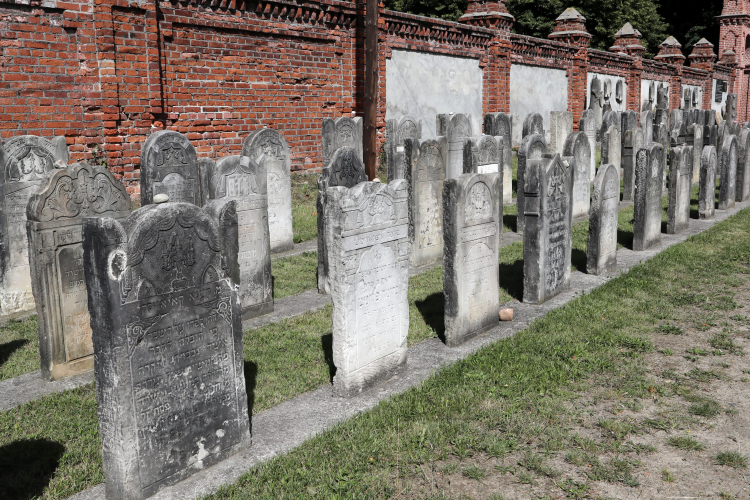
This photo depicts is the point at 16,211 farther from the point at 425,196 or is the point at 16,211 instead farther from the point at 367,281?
the point at 425,196

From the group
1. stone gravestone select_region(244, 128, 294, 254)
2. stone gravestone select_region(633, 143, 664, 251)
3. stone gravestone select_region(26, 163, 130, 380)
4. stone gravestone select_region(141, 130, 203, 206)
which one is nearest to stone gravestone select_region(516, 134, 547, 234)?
stone gravestone select_region(633, 143, 664, 251)

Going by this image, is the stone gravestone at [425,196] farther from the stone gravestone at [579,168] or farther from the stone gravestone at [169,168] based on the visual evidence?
the stone gravestone at [579,168]

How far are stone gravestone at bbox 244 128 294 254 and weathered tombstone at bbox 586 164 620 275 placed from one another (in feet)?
13.9

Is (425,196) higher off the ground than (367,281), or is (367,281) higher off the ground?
(425,196)

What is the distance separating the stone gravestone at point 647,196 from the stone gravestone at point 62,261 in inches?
280

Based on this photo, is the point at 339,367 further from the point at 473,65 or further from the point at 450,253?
the point at 473,65

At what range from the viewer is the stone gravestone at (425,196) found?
28.2 feet

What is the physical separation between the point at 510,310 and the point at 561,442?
248 centimetres

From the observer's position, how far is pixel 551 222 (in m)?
7.15

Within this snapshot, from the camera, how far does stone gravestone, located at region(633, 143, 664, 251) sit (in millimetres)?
9211

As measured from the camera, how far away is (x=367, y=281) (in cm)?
500

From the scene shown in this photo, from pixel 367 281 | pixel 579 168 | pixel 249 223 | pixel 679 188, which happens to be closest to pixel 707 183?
pixel 679 188

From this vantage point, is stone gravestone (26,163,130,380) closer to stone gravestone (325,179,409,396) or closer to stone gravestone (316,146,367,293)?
stone gravestone (325,179,409,396)

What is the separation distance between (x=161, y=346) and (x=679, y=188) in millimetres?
9265
